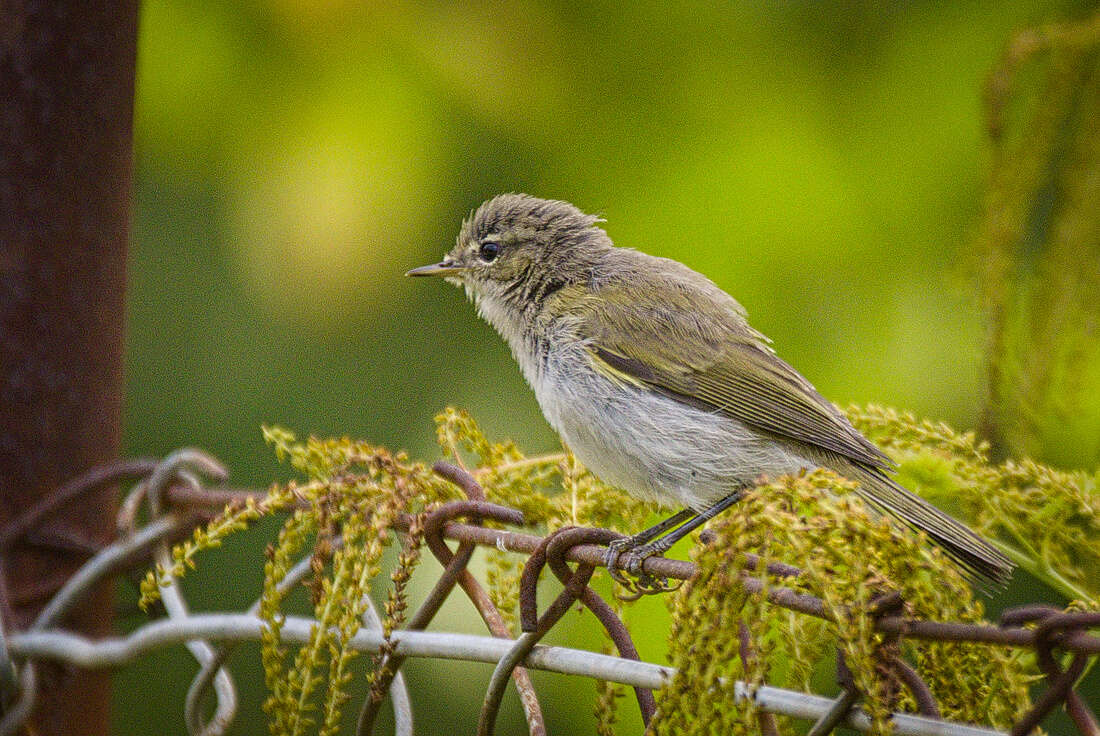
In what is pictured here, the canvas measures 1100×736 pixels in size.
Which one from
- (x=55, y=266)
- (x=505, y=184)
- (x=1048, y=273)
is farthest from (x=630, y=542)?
(x=505, y=184)

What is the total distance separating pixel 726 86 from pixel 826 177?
29 cm

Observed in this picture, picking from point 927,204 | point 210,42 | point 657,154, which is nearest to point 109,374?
point 210,42

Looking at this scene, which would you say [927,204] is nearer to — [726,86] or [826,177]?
[826,177]

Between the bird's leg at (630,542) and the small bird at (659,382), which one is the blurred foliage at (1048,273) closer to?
the small bird at (659,382)

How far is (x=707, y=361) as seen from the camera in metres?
2.11

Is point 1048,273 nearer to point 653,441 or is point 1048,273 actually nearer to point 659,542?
point 653,441

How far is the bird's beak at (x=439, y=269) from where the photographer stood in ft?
7.97

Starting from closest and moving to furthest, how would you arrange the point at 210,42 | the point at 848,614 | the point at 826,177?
the point at 848,614 < the point at 826,177 < the point at 210,42

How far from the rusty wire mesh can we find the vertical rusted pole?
6 centimetres

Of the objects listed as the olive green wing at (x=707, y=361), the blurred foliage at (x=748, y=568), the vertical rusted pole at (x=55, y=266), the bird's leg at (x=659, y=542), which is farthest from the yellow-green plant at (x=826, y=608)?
the vertical rusted pole at (x=55, y=266)

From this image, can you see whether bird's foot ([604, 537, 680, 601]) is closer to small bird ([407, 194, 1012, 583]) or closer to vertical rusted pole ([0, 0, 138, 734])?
small bird ([407, 194, 1012, 583])

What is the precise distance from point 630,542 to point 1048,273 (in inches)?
41.5

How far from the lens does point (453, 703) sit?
241cm

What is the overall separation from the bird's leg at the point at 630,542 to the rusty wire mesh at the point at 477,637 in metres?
0.02
